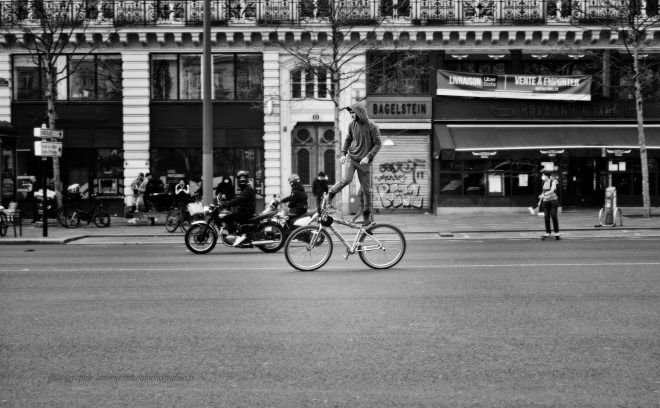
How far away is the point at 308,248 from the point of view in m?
11.5

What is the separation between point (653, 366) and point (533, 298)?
2.99 meters

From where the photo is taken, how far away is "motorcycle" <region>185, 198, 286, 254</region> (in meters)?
16.1

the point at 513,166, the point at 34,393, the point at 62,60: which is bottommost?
the point at 34,393

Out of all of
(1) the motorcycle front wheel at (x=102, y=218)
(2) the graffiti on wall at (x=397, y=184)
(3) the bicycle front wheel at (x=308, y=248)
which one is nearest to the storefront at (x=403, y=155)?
(2) the graffiti on wall at (x=397, y=184)

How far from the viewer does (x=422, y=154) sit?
104 feet

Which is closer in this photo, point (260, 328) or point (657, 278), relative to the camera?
point (260, 328)

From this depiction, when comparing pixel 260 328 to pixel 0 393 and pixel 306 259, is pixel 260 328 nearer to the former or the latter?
pixel 0 393

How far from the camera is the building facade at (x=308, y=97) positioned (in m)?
31.3

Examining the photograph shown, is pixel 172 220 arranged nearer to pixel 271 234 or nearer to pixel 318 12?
pixel 271 234

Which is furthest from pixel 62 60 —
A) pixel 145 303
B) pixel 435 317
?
pixel 435 317

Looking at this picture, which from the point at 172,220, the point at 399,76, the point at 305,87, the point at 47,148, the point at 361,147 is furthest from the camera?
the point at 305,87

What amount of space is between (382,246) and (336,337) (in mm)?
5020

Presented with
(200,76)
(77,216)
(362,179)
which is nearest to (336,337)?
(362,179)

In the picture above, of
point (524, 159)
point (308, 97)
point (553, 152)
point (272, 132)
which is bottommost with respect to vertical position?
point (524, 159)
